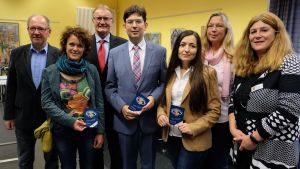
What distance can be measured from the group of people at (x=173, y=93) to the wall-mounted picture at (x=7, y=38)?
538cm

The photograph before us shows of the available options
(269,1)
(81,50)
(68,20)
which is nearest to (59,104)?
(81,50)

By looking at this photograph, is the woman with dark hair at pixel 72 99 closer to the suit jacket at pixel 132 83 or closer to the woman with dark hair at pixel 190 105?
the suit jacket at pixel 132 83

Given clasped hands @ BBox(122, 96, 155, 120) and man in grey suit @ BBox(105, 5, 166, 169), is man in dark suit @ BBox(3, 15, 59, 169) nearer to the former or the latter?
man in grey suit @ BBox(105, 5, 166, 169)

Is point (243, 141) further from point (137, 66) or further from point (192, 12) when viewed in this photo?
point (192, 12)

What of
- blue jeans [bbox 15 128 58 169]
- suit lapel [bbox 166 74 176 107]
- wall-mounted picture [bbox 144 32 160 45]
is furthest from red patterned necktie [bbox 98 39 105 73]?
wall-mounted picture [bbox 144 32 160 45]

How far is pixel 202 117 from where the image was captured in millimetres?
1872

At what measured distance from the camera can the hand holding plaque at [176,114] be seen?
1.80m

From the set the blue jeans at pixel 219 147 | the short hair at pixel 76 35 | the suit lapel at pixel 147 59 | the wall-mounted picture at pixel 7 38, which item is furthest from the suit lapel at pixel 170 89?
the wall-mounted picture at pixel 7 38

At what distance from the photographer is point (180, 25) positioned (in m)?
6.07

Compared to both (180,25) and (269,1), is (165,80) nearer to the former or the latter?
(269,1)

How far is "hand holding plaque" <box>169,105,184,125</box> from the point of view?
70.8 inches

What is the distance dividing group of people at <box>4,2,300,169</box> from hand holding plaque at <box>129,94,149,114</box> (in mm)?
26

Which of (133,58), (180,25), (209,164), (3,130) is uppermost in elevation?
(180,25)

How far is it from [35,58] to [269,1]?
3444 mm
